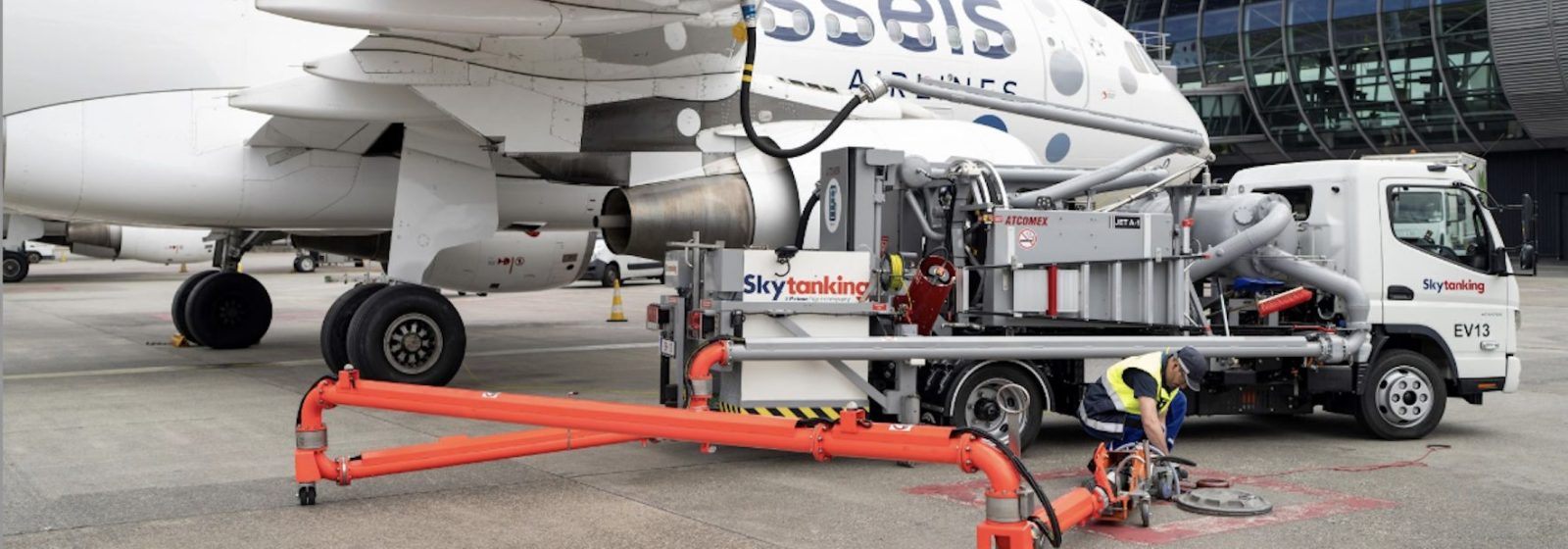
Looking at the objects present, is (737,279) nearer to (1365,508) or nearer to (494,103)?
(494,103)

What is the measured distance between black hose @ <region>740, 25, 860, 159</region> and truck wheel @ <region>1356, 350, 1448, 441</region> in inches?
173

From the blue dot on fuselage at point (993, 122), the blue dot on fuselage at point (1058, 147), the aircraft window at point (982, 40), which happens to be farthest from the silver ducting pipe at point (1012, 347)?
the blue dot on fuselage at point (1058, 147)

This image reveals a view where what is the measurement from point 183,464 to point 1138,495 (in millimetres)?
5625

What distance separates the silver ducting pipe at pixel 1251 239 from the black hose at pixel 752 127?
9.56 feet

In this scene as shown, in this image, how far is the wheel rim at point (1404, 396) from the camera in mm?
9453

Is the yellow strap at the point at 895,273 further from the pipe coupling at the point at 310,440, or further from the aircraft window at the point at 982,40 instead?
the aircraft window at the point at 982,40

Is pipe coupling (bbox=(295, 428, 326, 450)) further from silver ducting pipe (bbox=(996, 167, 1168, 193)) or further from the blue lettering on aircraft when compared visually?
the blue lettering on aircraft

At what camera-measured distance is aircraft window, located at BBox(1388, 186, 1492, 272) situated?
31.9 feet

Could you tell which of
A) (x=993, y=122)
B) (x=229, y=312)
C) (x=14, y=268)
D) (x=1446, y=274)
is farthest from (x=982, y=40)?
(x=14, y=268)

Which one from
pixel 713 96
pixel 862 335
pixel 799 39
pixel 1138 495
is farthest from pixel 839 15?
pixel 1138 495

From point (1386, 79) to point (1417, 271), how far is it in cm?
3593

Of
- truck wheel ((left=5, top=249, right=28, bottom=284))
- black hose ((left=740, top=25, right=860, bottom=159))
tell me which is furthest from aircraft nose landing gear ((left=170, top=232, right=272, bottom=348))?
truck wheel ((left=5, top=249, right=28, bottom=284))

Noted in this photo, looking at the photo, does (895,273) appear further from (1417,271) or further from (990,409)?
(1417,271)

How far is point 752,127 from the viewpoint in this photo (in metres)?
10.3
